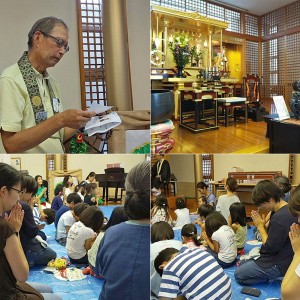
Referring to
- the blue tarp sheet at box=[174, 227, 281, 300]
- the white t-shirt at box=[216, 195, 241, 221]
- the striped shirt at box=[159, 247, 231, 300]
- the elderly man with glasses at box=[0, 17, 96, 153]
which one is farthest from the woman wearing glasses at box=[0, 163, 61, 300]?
the white t-shirt at box=[216, 195, 241, 221]

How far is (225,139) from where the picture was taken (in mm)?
1383

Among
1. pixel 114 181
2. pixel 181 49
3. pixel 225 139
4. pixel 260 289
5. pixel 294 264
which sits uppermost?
pixel 181 49

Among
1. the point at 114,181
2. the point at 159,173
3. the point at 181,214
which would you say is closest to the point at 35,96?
the point at 114,181

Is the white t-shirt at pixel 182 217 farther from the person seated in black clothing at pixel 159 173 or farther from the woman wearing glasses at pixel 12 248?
the woman wearing glasses at pixel 12 248

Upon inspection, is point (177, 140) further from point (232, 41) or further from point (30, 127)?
point (30, 127)

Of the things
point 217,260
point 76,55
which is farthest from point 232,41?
point 217,260

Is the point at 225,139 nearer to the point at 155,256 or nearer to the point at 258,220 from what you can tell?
the point at 258,220

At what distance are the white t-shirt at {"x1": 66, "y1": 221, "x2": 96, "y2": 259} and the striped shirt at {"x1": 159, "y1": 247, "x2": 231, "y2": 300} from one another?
296 millimetres

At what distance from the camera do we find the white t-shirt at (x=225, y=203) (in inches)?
54.9

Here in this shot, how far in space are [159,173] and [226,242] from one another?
13.2 inches

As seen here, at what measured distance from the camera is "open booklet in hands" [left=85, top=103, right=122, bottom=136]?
1.30m

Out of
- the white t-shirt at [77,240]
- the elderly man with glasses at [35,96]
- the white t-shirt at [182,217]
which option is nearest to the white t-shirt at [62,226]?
the white t-shirt at [77,240]

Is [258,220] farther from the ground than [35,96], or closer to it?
closer to it

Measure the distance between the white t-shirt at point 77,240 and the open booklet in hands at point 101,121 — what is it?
1.14ft
